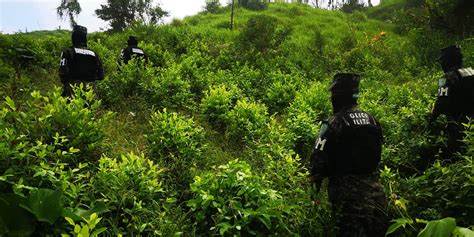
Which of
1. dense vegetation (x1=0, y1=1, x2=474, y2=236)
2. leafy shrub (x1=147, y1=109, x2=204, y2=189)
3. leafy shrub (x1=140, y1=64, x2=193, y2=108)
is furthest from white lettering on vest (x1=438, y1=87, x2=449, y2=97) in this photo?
leafy shrub (x1=140, y1=64, x2=193, y2=108)

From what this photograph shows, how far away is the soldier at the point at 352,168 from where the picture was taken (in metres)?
3.11

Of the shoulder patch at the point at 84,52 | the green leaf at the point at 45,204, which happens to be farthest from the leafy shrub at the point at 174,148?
the shoulder patch at the point at 84,52

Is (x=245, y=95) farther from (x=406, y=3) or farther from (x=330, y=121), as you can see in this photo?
(x=406, y=3)

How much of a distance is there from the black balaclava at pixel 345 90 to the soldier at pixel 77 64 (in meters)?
4.55

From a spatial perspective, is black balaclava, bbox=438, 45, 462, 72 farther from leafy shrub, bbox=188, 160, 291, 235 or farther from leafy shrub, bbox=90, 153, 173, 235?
leafy shrub, bbox=90, 153, 173, 235

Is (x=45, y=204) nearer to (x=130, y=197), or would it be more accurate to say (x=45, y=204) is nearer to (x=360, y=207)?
(x=130, y=197)

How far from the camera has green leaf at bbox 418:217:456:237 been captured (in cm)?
140

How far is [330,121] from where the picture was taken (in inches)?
130

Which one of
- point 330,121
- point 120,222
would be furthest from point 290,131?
point 120,222

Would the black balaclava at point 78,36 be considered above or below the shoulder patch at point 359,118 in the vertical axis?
above

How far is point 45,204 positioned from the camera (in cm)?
262

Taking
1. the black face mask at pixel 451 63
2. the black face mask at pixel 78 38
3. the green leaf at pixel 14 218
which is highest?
the black face mask at pixel 78 38

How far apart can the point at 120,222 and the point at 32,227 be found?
875mm

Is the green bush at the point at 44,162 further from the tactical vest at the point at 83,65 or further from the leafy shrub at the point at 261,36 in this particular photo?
the leafy shrub at the point at 261,36
